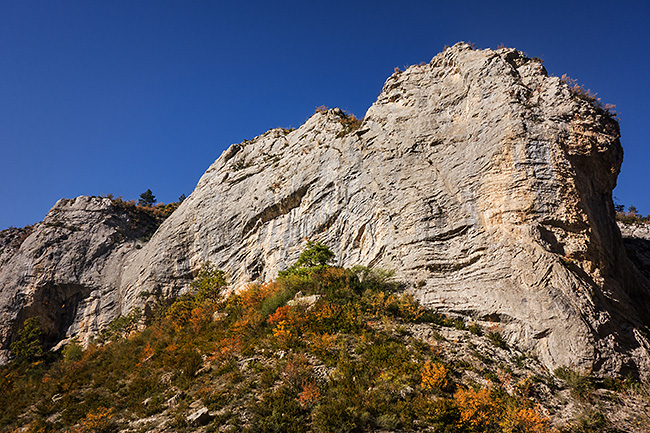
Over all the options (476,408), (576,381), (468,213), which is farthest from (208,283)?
(576,381)

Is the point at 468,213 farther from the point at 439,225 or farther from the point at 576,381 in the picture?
the point at 576,381

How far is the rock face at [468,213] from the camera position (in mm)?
12453

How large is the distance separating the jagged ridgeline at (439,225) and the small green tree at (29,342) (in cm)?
74

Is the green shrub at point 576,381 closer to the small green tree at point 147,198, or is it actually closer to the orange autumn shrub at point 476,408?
the orange autumn shrub at point 476,408

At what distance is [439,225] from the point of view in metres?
16.7

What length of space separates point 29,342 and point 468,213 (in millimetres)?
35899

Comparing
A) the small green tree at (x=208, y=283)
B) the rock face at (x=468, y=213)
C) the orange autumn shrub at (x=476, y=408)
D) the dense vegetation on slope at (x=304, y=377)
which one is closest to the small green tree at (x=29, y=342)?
the rock face at (x=468, y=213)

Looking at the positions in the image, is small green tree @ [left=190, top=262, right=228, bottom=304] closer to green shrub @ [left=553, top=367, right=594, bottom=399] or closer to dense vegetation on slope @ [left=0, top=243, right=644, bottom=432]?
dense vegetation on slope @ [left=0, top=243, right=644, bottom=432]

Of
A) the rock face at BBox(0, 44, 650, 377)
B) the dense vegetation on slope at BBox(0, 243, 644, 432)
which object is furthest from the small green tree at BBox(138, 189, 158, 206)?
the dense vegetation on slope at BBox(0, 243, 644, 432)

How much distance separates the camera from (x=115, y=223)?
1484 inches

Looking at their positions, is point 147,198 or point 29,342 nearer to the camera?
point 29,342

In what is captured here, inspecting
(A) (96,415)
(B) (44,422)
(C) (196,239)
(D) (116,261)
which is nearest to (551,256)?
(A) (96,415)

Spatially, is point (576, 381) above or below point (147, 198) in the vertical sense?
below

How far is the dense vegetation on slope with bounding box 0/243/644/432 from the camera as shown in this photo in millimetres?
8711
